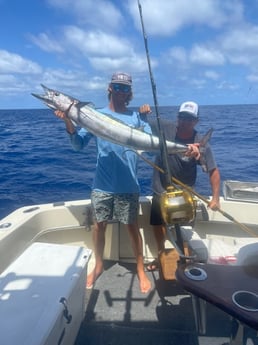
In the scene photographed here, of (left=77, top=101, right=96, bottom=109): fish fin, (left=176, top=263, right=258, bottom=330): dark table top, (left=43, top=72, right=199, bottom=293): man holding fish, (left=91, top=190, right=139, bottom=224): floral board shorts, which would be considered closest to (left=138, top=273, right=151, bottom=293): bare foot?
(left=43, top=72, right=199, bottom=293): man holding fish

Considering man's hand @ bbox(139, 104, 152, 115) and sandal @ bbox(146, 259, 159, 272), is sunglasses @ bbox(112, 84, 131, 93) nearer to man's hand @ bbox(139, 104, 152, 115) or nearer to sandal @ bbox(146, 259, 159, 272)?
man's hand @ bbox(139, 104, 152, 115)

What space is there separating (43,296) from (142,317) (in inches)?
48.8

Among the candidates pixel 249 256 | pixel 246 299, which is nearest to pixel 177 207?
pixel 249 256

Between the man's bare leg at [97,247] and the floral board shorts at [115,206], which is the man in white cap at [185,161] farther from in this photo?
the man's bare leg at [97,247]

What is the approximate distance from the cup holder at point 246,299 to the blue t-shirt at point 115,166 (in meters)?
1.70

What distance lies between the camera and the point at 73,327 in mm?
2242

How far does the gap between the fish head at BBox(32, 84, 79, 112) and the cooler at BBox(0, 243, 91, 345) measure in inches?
55.4

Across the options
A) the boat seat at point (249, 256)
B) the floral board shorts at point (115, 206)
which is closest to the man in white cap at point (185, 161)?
the floral board shorts at point (115, 206)

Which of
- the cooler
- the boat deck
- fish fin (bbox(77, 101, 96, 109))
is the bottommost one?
the boat deck

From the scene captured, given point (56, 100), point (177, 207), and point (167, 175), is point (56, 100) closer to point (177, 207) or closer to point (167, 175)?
point (167, 175)

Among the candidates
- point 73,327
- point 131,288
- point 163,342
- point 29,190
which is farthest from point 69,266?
point 29,190

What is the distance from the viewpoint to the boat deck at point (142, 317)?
257 centimetres

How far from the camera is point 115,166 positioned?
311 cm

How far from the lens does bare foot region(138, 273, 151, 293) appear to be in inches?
127
